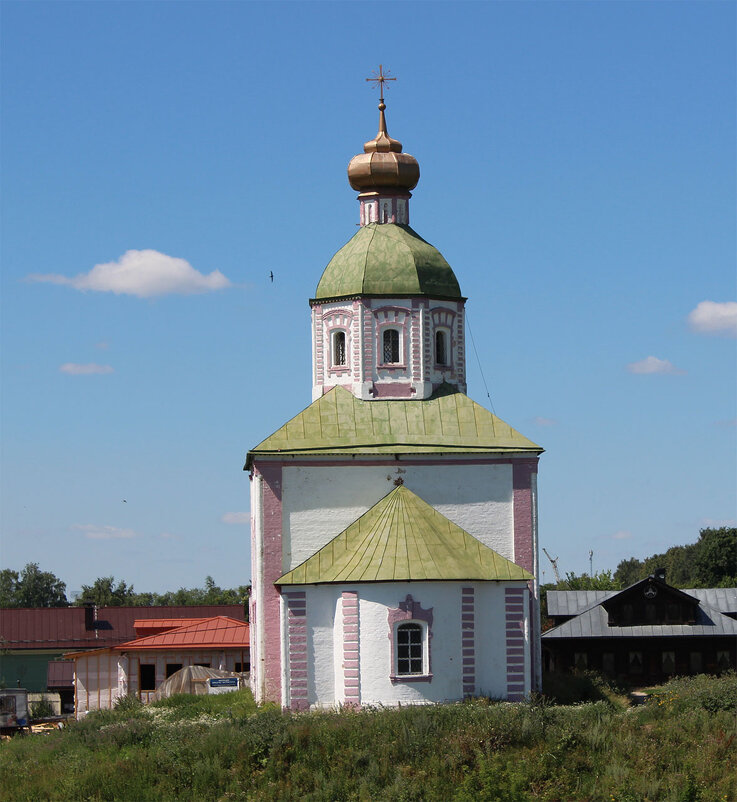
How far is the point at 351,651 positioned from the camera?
28797 millimetres

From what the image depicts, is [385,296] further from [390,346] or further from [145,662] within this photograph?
[145,662]

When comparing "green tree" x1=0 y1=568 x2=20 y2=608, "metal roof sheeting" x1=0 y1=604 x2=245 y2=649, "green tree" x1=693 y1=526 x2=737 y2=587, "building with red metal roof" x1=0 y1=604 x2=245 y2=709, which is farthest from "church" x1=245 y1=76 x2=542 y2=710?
"green tree" x1=0 y1=568 x2=20 y2=608

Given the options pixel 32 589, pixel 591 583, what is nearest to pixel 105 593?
pixel 32 589

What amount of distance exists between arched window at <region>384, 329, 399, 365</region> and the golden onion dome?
4.30 m

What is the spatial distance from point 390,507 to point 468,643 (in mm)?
→ 3589

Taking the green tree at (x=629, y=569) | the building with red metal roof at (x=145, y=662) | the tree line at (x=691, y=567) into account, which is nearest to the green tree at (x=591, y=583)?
the tree line at (x=691, y=567)

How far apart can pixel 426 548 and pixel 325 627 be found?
2.77m

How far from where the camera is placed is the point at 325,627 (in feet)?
97.9

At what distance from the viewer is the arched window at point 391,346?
34156 mm

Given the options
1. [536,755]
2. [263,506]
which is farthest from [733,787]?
[263,506]

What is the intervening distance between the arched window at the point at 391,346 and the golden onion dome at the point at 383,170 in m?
4.30

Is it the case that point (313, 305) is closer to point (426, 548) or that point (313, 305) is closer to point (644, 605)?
point (426, 548)

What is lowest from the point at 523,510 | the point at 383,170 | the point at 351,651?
the point at 351,651

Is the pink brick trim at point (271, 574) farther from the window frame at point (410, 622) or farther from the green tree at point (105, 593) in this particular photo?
the green tree at point (105, 593)
